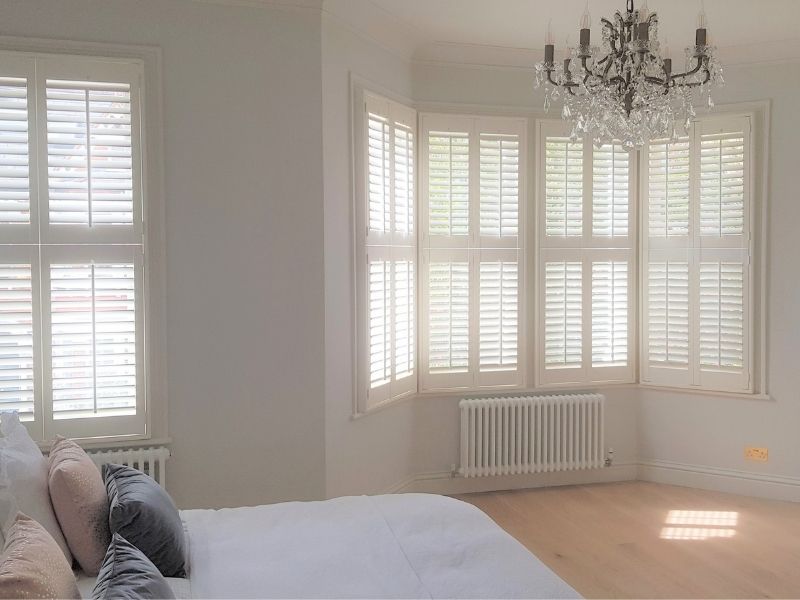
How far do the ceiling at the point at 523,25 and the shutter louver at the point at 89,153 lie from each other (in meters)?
1.22

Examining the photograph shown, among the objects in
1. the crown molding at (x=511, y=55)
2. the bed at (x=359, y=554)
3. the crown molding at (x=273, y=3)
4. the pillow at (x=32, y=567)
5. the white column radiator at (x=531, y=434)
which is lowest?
the white column radiator at (x=531, y=434)

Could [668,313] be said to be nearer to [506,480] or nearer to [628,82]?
[506,480]

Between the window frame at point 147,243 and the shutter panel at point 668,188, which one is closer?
the window frame at point 147,243

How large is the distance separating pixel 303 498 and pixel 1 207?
6.77ft

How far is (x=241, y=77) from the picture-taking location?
11.8ft

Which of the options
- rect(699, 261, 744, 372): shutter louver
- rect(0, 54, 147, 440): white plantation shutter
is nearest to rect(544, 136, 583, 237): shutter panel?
rect(699, 261, 744, 372): shutter louver

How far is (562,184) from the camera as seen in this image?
15.7ft

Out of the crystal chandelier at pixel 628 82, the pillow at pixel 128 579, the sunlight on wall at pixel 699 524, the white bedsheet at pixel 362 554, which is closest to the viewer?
the pillow at pixel 128 579

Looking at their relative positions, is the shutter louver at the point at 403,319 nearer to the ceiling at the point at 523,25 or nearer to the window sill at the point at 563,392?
the window sill at the point at 563,392

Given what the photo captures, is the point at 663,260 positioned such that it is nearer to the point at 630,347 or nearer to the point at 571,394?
the point at 630,347

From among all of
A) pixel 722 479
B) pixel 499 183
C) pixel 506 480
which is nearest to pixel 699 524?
pixel 722 479

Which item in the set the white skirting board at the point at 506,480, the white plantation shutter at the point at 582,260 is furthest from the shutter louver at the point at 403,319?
the white plantation shutter at the point at 582,260

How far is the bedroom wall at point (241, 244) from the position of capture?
3.53 metres

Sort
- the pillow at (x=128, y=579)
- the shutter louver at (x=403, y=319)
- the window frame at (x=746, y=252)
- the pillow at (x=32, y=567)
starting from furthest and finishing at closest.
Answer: the window frame at (x=746, y=252) < the shutter louver at (x=403, y=319) < the pillow at (x=128, y=579) < the pillow at (x=32, y=567)
